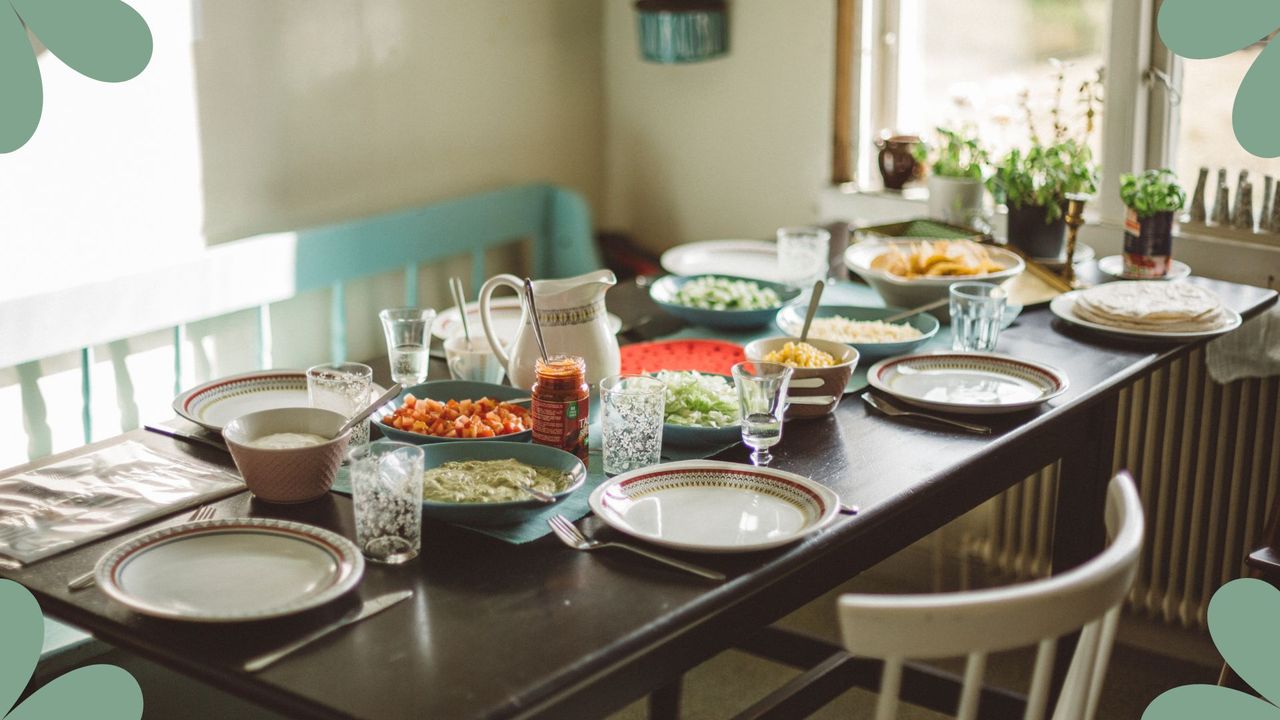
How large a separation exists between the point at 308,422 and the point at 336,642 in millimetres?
482

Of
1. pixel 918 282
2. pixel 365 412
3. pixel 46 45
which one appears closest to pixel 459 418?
pixel 365 412

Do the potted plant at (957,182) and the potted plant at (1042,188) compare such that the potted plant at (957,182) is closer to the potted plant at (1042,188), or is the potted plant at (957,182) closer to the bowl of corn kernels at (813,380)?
the potted plant at (1042,188)

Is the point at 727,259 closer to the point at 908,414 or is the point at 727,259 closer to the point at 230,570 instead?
the point at 908,414

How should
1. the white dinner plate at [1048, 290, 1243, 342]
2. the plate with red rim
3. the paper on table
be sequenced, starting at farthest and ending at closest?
the white dinner plate at [1048, 290, 1243, 342]
the plate with red rim
the paper on table

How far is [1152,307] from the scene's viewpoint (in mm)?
2262

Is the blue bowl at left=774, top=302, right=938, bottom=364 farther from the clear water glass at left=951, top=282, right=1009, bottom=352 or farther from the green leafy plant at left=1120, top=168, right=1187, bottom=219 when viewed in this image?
the green leafy plant at left=1120, top=168, right=1187, bottom=219

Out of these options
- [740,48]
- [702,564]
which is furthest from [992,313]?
[740,48]

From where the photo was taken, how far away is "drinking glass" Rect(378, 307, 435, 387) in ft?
6.23

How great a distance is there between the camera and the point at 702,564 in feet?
4.49

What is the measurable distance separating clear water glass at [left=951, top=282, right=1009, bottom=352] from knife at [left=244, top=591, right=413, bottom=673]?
121 cm

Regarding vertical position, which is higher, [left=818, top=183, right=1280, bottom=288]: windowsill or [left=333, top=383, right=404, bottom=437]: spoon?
[left=818, top=183, right=1280, bottom=288]: windowsill

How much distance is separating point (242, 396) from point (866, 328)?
1.06 m

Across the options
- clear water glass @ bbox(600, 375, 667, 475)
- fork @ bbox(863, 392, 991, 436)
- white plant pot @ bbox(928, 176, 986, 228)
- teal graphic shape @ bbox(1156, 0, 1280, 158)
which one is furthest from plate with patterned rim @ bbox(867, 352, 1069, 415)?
teal graphic shape @ bbox(1156, 0, 1280, 158)

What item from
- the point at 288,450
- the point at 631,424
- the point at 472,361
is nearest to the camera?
the point at 288,450
